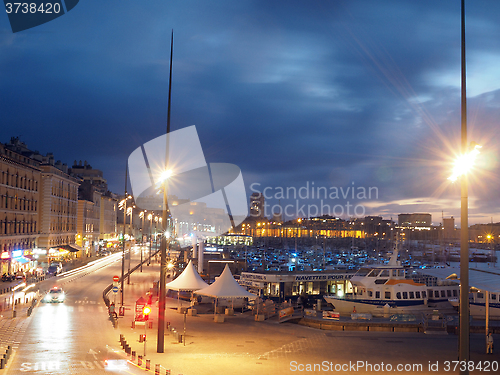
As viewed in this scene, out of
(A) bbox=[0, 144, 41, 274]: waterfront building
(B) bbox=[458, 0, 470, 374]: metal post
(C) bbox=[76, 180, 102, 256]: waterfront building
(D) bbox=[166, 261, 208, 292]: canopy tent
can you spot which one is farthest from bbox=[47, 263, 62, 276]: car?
(B) bbox=[458, 0, 470, 374]: metal post

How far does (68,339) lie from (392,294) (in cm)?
2711

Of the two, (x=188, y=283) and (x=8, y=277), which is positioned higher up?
(x=188, y=283)

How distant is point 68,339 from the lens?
75.0 ft

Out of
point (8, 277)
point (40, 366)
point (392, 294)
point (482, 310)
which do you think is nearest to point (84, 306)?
point (40, 366)

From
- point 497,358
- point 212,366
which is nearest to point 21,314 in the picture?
point 212,366

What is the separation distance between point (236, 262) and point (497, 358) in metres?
57.8

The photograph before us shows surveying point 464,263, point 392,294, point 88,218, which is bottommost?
point 392,294

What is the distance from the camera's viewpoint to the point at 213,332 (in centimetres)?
2686

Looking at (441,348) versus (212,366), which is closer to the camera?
(212,366)

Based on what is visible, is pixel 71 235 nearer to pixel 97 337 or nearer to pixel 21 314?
pixel 21 314

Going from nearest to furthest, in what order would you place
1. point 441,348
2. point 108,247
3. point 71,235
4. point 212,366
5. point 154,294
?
1. point 212,366
2. point 441,348
3. point 154,294
4. point 71,235
5. point 108,247

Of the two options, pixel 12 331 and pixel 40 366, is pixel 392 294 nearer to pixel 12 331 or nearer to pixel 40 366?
pixel 12 331

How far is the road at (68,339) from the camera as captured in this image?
17906 millimetres

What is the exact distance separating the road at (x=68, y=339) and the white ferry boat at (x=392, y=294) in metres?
19.6
